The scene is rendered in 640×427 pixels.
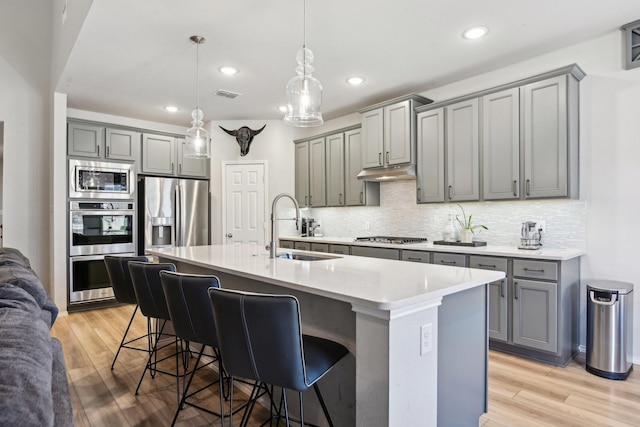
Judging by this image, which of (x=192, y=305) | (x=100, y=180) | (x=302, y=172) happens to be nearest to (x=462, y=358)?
(x=192, y=305)

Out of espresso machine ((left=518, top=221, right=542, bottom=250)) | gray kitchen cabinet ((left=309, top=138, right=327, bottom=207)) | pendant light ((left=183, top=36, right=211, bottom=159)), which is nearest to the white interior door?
gray kitchen cabinet ((left=309, top=138, right=327, bottom=207))

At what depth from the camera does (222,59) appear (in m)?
3.54

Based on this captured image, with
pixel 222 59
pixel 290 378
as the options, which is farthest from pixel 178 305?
pixel 222 59

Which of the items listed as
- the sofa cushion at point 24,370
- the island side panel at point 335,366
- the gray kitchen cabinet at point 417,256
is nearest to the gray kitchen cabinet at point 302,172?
the gray kitchen cabinet at point 417,256

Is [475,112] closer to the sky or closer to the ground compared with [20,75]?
closer to the ground

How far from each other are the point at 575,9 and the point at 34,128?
5927 millimetres

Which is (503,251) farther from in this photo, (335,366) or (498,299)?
(335,366)

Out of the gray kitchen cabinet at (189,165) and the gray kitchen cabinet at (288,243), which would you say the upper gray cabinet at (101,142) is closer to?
the gray kitchen cabinet at (189,165)

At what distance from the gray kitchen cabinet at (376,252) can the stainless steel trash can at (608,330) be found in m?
1.70

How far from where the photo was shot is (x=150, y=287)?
2326 mm

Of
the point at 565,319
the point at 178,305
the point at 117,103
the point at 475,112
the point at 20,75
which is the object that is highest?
the point at 20,75

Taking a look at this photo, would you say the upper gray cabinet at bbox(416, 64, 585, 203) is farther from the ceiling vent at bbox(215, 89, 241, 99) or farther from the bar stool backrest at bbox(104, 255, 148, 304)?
the bar stool backrest at bbox(104, 255, 148, 304)

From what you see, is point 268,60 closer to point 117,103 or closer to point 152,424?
point 117,103

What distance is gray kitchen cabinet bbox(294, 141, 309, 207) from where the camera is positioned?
5.71 m
